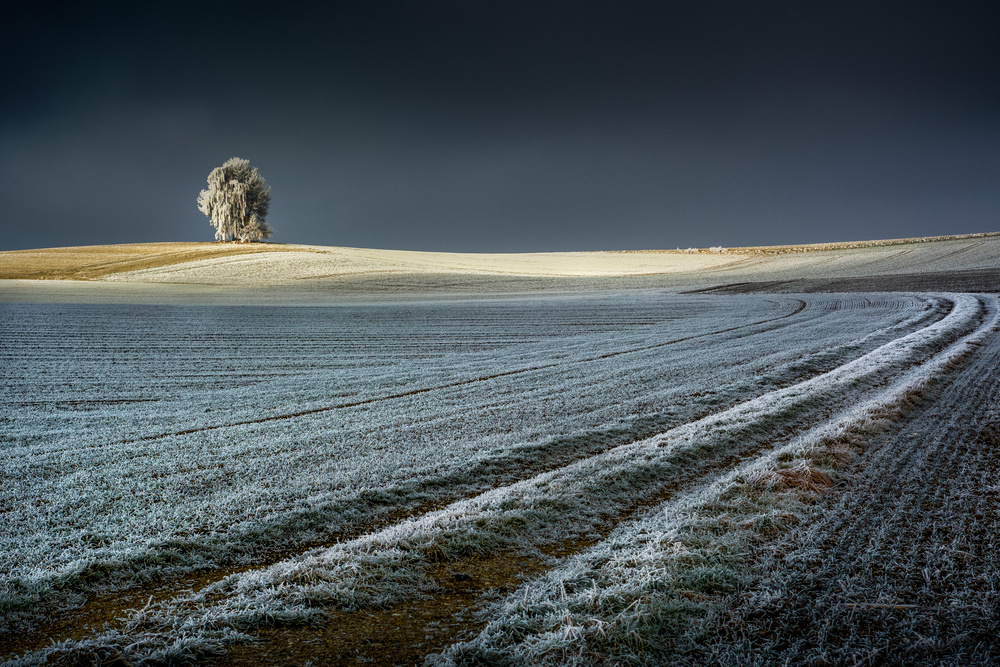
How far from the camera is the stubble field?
2.59m

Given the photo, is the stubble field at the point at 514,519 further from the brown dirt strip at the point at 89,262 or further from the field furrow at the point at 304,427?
the brown dirt strip at the point at 89,262

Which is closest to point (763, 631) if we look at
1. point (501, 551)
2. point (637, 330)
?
point (501, 551)

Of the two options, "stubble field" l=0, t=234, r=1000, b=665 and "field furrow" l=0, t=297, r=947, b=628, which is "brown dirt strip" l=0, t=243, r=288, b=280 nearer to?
"field furrow" l=0, t=297, r=947, b=628

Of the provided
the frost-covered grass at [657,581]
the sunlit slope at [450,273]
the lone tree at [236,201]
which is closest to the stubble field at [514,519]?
the frost-covered grass at [657,581]

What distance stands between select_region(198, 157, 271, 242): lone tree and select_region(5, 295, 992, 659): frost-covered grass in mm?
75976

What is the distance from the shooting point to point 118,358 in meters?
12.4

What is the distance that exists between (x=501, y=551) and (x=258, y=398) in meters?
5.59

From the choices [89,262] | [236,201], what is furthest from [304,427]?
[236,201]

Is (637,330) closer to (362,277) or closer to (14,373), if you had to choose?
(14,373)

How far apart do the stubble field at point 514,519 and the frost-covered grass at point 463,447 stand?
0.08 ft

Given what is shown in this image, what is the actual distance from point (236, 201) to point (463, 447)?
3329 inches

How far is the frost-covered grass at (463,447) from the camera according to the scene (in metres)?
3.06

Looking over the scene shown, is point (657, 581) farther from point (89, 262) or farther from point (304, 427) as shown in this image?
point (89, 262)

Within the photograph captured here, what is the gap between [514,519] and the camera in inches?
149
